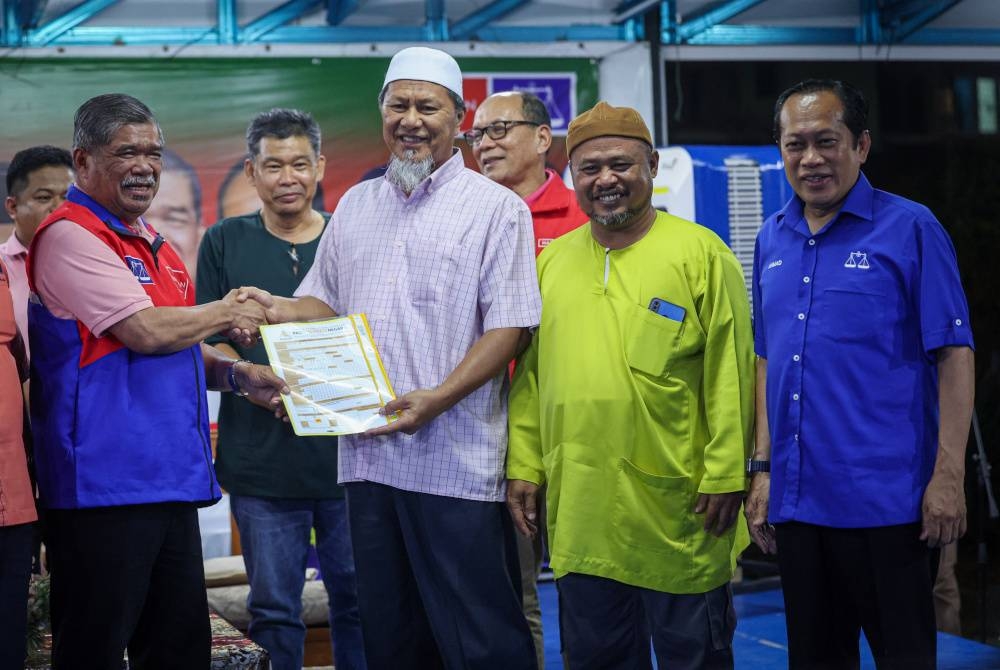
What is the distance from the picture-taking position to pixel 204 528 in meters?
5.91

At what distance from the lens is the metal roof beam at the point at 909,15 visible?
6887 mm

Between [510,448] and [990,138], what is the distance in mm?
5676

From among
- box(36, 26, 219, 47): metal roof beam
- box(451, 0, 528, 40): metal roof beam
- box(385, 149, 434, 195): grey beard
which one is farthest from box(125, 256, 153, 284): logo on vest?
box(451, 0, 528, 40): metal roof beam

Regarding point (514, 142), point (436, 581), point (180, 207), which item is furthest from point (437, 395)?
point (180, 207)

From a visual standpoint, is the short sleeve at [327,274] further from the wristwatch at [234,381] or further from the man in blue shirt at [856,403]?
the man in blue shirt at [856,403]

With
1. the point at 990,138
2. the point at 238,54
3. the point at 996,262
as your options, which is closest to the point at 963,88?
the point at 990,138

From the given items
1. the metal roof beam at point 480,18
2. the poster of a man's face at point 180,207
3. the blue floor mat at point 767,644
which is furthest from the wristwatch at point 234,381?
the metal roof beam at point 480,18

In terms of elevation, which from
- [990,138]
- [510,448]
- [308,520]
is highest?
[990,138]

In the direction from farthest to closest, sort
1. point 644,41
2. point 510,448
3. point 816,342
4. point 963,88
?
point 963,88
point 644,41
point 510,448
point 816,342

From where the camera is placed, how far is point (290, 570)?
3.65 metres

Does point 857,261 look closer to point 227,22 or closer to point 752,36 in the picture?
point 227,22

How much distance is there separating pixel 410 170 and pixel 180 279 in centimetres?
66

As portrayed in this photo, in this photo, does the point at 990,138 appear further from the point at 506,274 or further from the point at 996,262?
the point at 506,274

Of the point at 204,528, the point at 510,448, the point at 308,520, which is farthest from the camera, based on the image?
the point at 204,528
